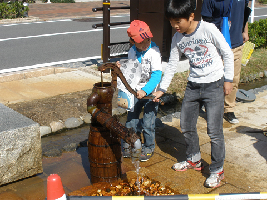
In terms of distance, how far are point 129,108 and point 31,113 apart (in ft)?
6.50

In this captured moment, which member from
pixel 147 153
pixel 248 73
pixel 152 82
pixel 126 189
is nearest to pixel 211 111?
pixel 152 82

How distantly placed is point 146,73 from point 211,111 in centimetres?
84

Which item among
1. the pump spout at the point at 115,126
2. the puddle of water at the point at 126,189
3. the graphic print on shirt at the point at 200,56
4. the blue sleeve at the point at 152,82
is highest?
the graphic print on shirt at the point at 200,56

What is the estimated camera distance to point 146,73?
350 cm

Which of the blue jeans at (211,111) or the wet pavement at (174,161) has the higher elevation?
the blue jeans at (211,111)

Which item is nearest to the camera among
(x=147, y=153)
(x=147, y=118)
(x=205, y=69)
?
(x=205, y=69)

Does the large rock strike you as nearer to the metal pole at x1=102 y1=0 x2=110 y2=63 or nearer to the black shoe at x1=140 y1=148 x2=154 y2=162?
the black shoe at x1=140 y1=148 x2=154 y2=162

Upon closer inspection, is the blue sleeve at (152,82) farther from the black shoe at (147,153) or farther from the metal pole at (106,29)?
the metal pole at (106,29)

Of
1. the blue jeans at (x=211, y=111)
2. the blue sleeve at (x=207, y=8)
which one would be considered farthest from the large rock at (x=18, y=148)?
the blue sleeve at (x=207, y=8)

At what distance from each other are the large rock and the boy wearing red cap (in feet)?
Result: 3.41

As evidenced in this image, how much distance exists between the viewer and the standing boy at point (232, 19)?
403cm

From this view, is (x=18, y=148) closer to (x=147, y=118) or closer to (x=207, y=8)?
(x=147, y=118)

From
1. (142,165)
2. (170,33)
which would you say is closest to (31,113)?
Result: (142,165)

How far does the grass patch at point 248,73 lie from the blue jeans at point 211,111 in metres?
2.96
